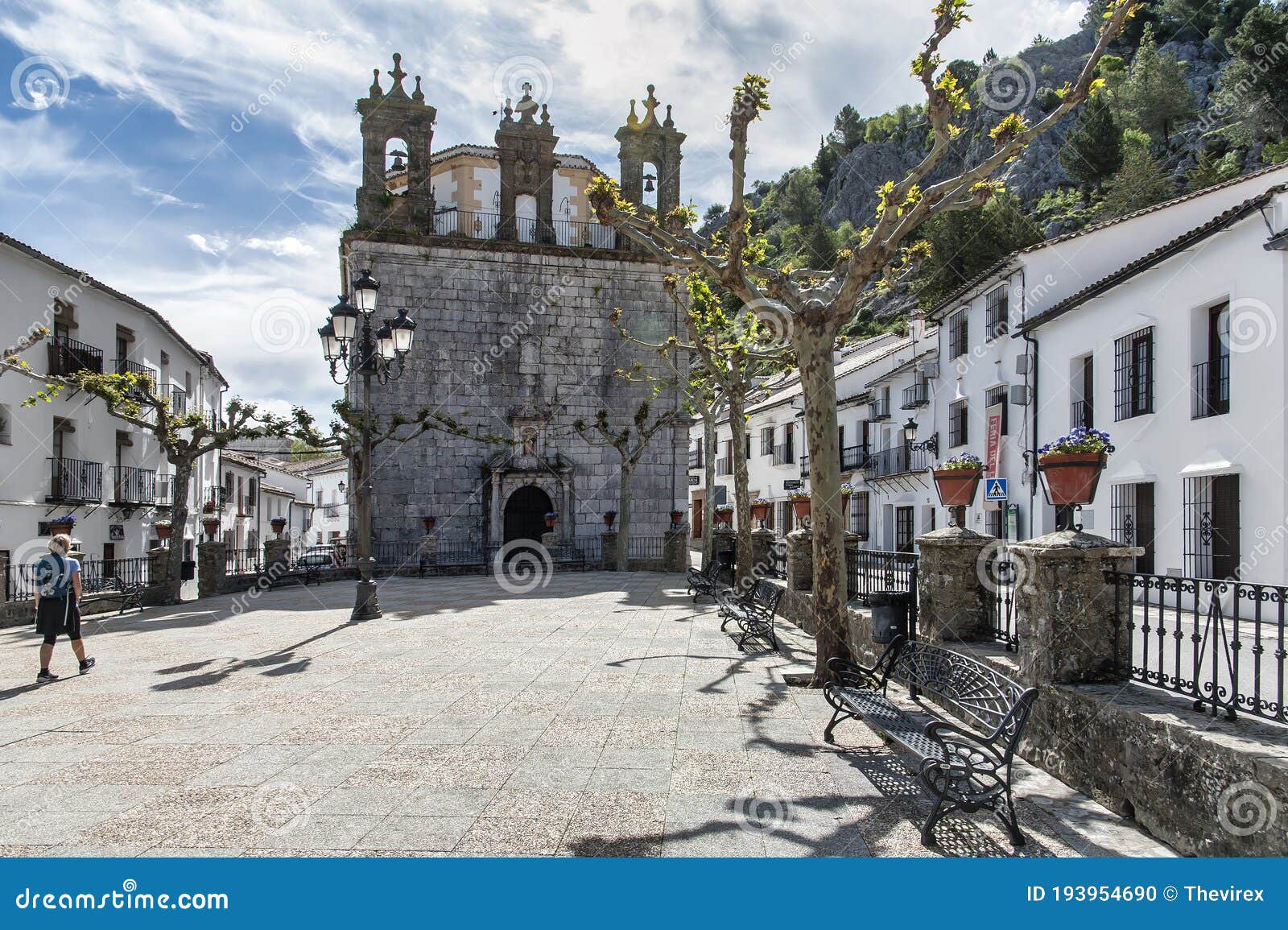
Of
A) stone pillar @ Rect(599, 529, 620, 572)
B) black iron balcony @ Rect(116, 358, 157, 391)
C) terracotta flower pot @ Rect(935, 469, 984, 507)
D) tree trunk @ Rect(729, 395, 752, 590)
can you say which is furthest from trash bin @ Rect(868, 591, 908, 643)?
black iron balcony @ Rect(116, 358, 157, 391)

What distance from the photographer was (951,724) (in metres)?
5.24

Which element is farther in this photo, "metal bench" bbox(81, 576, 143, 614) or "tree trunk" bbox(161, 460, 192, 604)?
"tree trunk" bbox(161, 460, 192, 604)

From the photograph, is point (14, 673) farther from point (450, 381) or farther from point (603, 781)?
point (450, 381)

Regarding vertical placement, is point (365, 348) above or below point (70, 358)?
below

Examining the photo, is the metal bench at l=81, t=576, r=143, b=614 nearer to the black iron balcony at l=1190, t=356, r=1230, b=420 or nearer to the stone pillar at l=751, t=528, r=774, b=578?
the stone pillar at l=751, t=528, r=774, b=578

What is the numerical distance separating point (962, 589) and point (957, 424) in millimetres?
16383

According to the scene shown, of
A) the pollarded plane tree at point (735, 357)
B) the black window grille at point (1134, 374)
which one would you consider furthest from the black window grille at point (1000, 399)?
the pollarded plane tree at point (735, 357)

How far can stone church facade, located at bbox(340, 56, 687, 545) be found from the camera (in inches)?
917

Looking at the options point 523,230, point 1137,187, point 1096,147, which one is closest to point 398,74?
point 523,230

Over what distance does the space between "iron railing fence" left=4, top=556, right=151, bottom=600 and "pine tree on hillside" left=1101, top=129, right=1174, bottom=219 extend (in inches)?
1458

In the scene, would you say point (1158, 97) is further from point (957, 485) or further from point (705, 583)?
point (957, 485)

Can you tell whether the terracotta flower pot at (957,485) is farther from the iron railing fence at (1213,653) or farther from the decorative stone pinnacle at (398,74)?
the decorative stone pinnacle at (398,74)

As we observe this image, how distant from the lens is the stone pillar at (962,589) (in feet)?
22.7

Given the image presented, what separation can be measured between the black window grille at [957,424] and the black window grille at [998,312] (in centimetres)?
255
